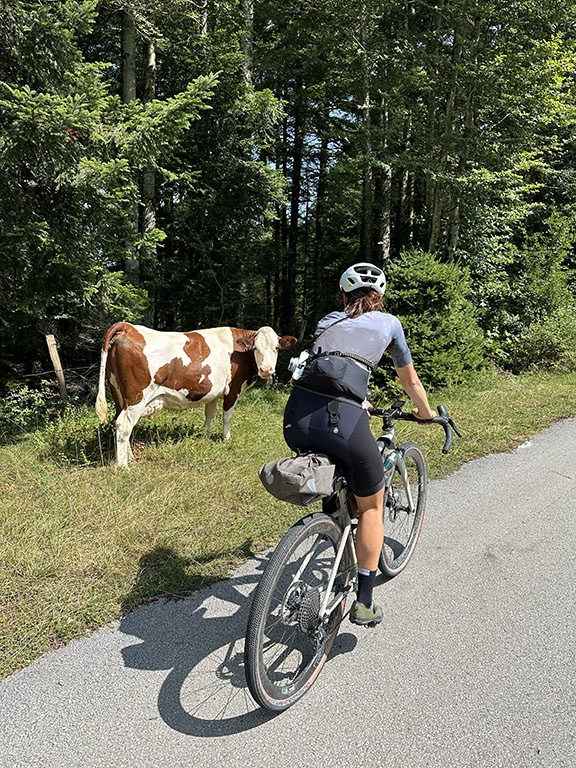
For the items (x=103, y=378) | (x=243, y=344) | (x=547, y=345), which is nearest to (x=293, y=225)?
(x=547, y=345)

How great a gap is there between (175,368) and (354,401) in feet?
11.8

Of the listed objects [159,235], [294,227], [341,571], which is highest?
[294,227]

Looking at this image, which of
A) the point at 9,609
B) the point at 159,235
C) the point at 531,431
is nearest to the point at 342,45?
the point at 159,235

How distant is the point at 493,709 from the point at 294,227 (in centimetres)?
1817

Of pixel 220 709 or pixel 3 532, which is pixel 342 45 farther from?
pixel 220 709

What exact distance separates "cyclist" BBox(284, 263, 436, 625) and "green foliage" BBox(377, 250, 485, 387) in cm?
625

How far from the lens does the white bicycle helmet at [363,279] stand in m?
2.73

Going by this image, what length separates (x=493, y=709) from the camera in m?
2.39

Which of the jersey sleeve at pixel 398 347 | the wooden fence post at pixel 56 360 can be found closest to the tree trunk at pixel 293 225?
the wooden fence post at pixel 56 360

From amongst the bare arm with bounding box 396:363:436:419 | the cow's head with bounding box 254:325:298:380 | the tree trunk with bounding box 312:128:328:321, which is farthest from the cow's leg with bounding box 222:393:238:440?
the tree trunk with bounding box 312:128:328:321

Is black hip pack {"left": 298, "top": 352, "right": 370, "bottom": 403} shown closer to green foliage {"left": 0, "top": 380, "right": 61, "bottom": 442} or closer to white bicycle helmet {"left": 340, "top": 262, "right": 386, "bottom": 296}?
white bicycle helmet {"left": 340, "top": 262, "right": 386, "bottom": 296}

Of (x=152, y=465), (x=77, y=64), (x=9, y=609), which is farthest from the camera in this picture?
(x=77, y=64)

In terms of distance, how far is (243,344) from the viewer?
20.6 ft

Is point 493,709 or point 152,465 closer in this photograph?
point 493,709
